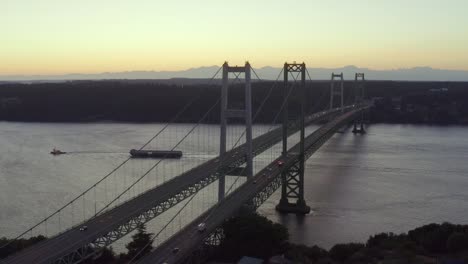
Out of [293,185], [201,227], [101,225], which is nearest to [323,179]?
[293,185]

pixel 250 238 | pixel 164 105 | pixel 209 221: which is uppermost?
pixel 164 105

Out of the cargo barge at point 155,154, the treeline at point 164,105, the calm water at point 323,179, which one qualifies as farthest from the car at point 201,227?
the treeline at point 164,105

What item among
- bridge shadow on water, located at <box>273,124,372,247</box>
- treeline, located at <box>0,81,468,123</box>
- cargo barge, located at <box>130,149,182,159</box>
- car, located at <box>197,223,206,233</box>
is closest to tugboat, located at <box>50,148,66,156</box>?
cargo barge, located at <box>130,149,182,159</box>

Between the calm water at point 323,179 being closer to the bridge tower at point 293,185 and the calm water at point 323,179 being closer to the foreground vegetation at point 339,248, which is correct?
the bridge tower at point 293,185

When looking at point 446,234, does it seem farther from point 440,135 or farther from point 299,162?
point 440,135

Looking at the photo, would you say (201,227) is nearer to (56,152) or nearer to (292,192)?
(292,192)

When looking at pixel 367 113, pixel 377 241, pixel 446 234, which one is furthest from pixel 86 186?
pixel 367 113
